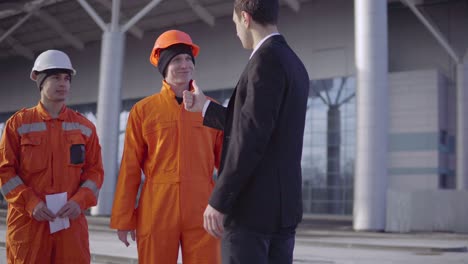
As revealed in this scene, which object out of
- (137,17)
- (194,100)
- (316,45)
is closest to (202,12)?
(316,45)

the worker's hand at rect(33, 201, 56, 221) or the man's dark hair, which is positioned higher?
the man's dark hair

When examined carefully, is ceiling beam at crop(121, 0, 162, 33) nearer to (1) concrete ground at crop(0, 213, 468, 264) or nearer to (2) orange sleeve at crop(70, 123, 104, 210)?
(1) concrete ground at crop(0, 213, 468, 264)

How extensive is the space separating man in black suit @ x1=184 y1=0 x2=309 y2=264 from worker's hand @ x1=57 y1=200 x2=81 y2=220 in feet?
4.65

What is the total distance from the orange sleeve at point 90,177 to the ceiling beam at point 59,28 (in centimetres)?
3006

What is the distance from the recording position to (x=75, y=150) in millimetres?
4090

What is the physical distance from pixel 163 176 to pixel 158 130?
0.94 ft

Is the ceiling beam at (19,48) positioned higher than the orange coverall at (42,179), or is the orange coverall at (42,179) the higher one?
the ceiling beam at (19,48)

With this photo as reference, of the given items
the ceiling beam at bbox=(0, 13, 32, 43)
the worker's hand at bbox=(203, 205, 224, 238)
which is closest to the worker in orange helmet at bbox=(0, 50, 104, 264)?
the worker's hand at bbox=(203, 205, 224, 238)

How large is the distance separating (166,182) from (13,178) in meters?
0.92

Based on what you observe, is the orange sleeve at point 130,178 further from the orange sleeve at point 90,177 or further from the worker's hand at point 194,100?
the worker's hand at point 194,100

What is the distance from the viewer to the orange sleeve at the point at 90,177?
4031 mm

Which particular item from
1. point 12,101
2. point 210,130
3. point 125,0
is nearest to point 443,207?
point 210,130

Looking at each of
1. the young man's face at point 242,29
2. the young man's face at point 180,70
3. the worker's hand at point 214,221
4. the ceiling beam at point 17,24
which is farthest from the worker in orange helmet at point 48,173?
the ceiling beam at point 17,24

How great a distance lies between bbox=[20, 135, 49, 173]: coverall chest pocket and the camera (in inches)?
156
